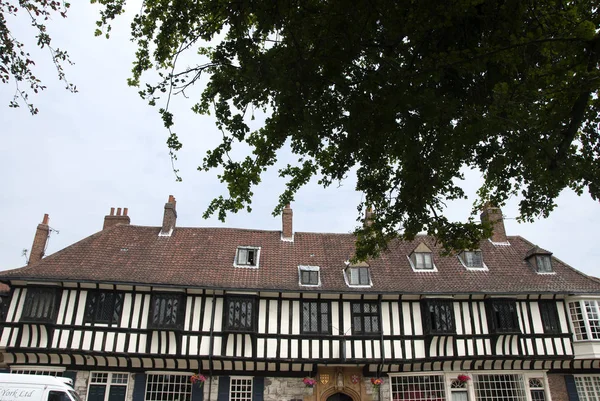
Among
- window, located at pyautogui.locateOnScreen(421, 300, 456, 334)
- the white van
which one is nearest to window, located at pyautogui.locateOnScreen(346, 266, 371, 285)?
window, located at pyautogui.locateOnScreen(421, 300, 456, 334)

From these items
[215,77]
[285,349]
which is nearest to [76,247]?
[285,349]

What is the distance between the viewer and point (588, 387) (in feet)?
59.9

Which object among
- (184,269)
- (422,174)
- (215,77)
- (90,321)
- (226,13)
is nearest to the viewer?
(226,13)

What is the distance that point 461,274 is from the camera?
19562 millimetres

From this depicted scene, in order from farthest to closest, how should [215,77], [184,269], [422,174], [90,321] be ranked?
[184,269] < [90,321] < [422,174] < [215,77]

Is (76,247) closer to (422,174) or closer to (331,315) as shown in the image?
(331,315)

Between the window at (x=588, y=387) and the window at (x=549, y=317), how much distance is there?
208cm

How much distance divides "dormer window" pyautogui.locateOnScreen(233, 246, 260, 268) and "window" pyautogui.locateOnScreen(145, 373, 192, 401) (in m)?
4.64

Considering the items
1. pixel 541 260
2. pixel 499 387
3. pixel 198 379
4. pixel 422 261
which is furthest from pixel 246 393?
pixel 541 260

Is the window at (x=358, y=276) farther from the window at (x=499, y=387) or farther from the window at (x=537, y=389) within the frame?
the window at (x=537, y=389)

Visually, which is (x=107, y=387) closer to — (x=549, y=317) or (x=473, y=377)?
(x=473, y=377)

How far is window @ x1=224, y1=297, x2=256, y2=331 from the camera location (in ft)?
57.0

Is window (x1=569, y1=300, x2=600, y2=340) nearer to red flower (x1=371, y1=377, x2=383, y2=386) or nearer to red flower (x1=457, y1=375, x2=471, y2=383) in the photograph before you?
red flower (x1=457, y1=375, x2=471, y2=383)

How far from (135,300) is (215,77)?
12147 millimetres
